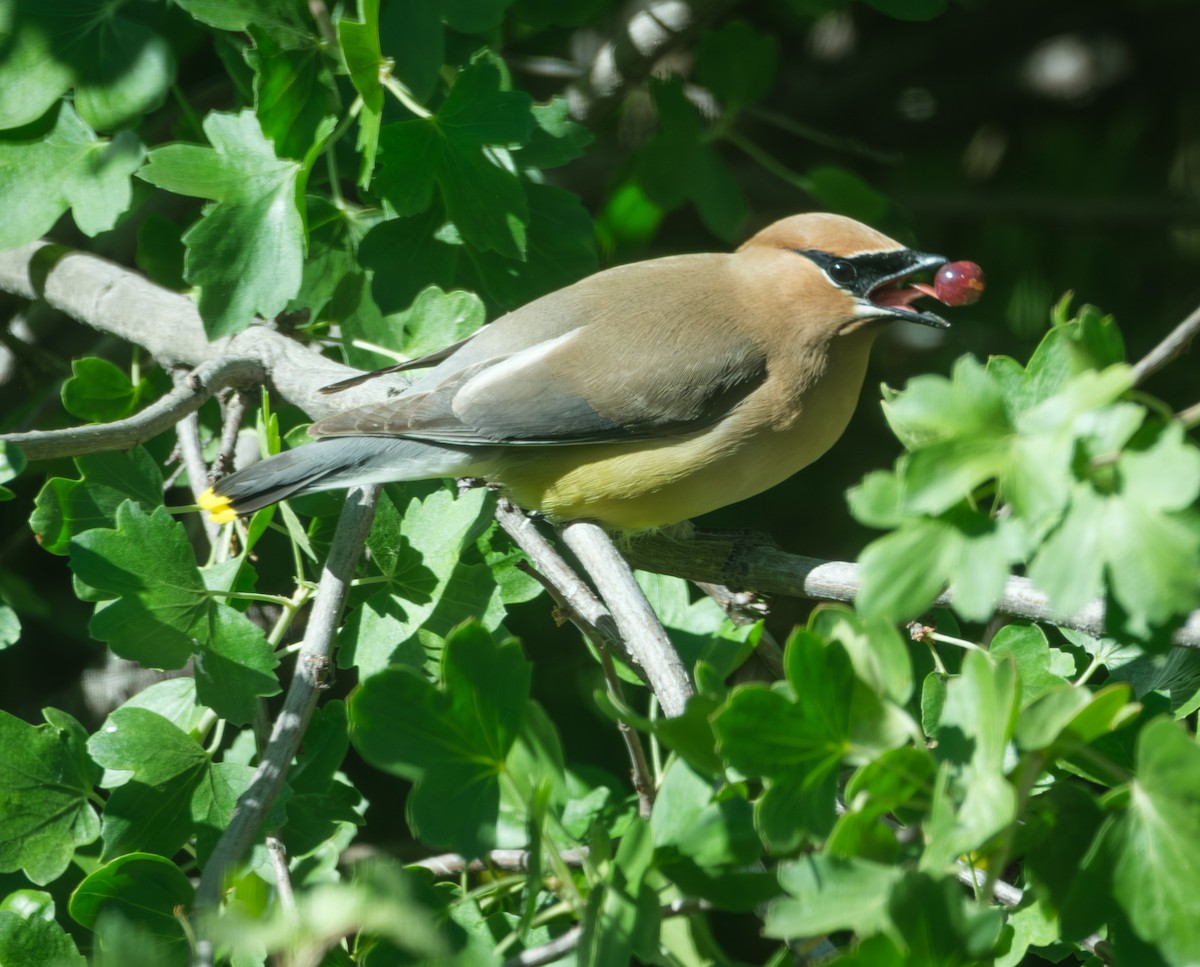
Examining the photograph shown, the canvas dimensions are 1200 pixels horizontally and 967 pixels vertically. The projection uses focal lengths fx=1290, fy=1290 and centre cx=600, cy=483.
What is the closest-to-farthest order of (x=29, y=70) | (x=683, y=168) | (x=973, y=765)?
(x=973, y=765), (x=29, y=70), (x=683, y=168)

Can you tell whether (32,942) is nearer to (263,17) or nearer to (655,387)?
(655,387)

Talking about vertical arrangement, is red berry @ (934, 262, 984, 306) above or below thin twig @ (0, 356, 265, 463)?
below

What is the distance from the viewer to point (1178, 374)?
4.20 m

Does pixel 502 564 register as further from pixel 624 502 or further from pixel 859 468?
pixel 859 468

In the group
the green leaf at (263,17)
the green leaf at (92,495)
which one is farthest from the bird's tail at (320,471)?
the green leaf at (263,17)

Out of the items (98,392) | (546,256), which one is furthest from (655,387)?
(98,392)

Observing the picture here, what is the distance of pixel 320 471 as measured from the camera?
248cm

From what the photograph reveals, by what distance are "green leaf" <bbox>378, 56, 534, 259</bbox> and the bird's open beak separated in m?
0.86

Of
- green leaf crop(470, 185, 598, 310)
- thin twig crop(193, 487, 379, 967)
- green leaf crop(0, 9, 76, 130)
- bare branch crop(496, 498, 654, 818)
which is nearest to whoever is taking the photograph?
thin twig crop(193, 487, 379, 967)

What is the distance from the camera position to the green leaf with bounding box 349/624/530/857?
1.52m

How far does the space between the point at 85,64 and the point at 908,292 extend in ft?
6.17

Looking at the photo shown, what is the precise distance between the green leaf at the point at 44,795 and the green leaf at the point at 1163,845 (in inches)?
63.5

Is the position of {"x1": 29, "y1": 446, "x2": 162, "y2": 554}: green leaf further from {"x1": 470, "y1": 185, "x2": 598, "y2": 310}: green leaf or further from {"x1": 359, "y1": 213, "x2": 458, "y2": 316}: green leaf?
{"x1": 470, "y1": 185, "x2": 598, "y2": 310}: green leaf

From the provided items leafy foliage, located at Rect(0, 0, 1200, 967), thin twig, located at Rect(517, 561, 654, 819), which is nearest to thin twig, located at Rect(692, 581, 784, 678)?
leafy foliage, located at Rect(0, 0, 1200, 967)
